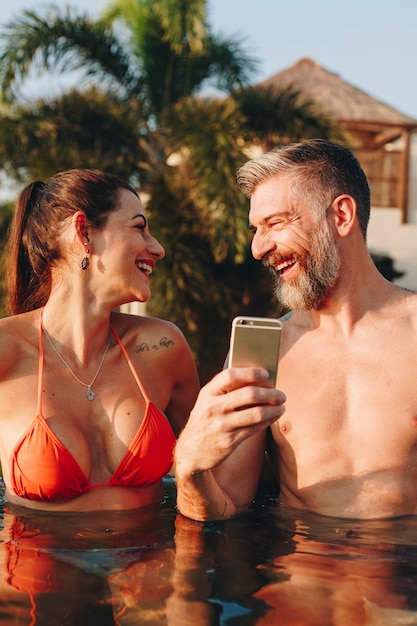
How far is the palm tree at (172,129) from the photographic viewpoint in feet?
43.7

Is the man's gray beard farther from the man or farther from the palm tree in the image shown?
the palm tree

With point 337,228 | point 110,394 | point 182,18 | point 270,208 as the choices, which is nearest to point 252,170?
point 270,208

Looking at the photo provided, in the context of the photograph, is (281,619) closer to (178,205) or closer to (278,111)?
(178,205)

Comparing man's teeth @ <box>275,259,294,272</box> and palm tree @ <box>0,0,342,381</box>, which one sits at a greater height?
palm tree @ <box>0,0,342,381</box>

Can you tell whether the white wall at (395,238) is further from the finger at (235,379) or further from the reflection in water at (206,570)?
the finger at (235,379)

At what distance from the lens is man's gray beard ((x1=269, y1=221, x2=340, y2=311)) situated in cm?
380

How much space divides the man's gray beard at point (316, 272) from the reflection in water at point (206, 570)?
100 centimetres

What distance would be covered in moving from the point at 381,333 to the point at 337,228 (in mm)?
535

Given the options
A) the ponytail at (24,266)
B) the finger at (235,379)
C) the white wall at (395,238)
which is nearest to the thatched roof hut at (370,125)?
the white wall at (395,238)

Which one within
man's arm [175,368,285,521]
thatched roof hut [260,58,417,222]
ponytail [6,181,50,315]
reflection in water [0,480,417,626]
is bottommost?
Answer: reflection in water [0,480,417,626]

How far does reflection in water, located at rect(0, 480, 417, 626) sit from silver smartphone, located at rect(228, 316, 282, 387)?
81 cm

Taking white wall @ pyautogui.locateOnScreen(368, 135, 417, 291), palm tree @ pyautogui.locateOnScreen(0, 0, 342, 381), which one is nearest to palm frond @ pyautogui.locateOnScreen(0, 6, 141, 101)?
palm tree @ pyautogui.locateOnScreen(0, 0, 342, 381)

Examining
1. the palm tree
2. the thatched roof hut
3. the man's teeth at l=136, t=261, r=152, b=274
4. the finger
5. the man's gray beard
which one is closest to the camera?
the finger

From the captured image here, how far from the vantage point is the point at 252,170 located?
3945 millimetres
